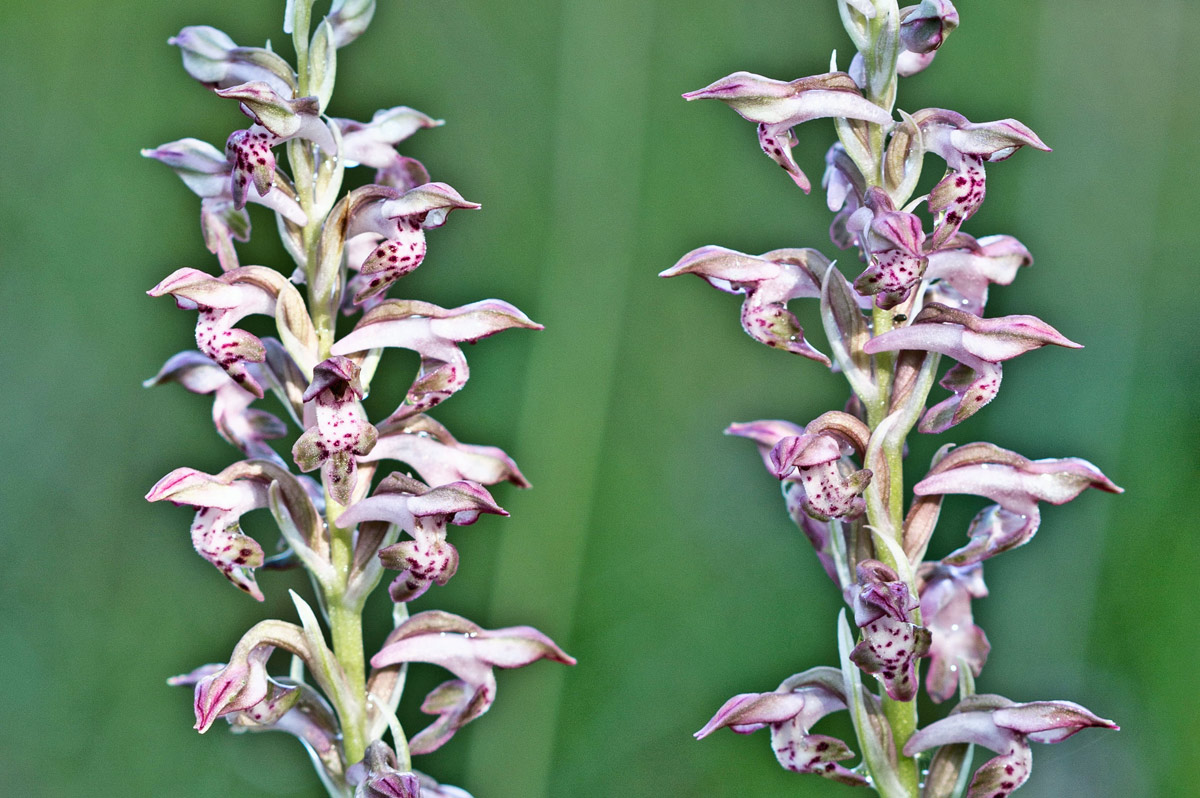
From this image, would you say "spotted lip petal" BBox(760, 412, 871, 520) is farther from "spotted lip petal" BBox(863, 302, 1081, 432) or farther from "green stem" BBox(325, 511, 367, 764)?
"green stem" BBox(325, 511, 367, 764)

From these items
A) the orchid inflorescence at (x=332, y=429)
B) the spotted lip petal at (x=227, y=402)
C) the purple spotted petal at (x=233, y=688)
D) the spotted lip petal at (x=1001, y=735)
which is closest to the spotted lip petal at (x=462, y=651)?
the orchid inflorescence at (x=332, y=429)

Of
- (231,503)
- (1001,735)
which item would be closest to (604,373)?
(231,503)

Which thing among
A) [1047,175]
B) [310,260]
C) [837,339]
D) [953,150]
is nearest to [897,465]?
[837,339]

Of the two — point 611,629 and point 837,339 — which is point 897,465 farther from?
point 611,629

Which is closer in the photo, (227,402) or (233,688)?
(233,688)

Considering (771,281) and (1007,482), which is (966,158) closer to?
(771,281)

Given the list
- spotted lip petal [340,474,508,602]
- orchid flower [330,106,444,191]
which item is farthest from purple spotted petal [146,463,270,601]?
orchid flower [330,106,444,191]

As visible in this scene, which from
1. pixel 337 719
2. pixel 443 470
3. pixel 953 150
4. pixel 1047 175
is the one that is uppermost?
pixel 1047 175
